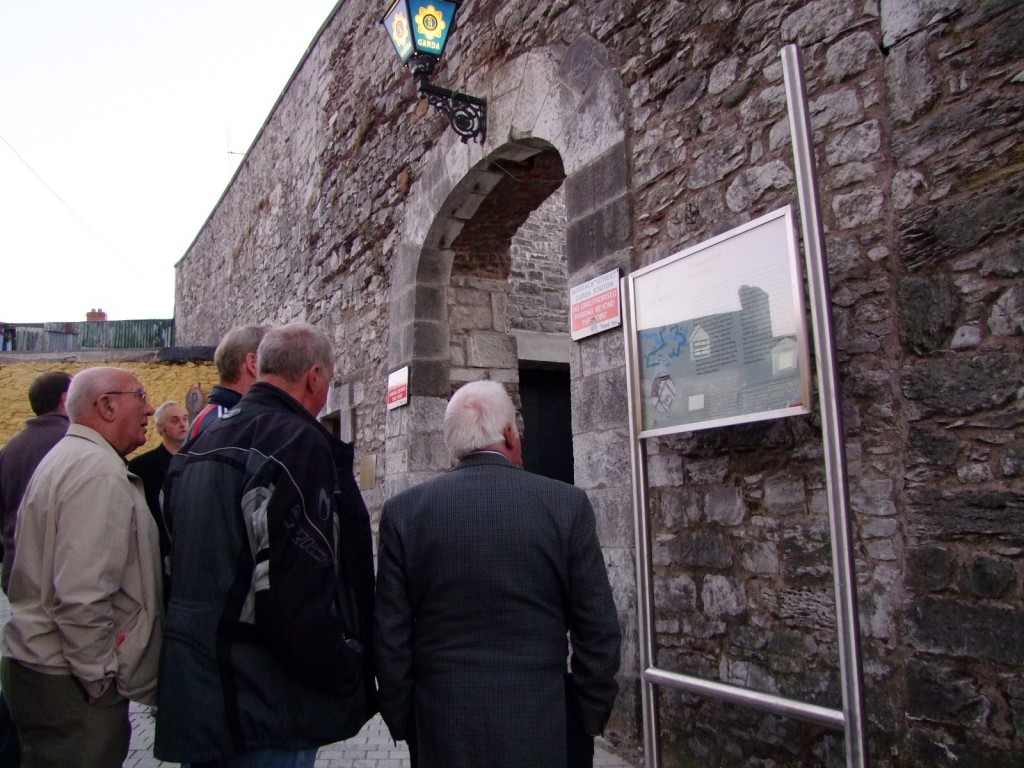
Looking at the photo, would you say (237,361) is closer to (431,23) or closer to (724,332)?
(724,332)

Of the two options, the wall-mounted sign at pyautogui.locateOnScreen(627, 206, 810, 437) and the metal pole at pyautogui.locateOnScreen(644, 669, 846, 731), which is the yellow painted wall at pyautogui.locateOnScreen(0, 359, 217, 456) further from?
the metal pole at pyautogui.locateOnScreen(644, 669, 846, 731)

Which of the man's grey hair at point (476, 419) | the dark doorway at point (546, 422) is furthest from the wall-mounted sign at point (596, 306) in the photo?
the dark doorway at point (546, 422)

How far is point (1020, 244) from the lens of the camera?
220 cm

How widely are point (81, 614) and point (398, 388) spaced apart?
4.12 metres

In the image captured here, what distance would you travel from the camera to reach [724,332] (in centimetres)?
268

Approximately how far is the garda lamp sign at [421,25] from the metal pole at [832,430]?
2.92 m

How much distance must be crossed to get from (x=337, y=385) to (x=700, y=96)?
4667 mm

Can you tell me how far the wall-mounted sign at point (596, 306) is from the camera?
367cm

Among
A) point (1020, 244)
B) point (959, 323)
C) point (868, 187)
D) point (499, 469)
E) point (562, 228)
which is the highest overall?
point (562, 228)

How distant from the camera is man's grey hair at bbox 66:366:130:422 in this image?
2.18m

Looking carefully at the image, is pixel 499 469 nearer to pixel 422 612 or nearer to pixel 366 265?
pixel 422 612

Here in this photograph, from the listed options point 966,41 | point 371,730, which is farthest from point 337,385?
point 966,41

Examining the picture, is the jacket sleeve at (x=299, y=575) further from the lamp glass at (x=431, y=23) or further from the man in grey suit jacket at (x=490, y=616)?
the lamp glass at (x=431, y=23)

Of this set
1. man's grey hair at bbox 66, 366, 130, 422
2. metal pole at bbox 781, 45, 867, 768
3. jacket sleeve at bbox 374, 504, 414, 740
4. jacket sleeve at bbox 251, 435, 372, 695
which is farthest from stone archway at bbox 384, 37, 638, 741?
man's grey hair at bbox 66, 366, 130, 422
